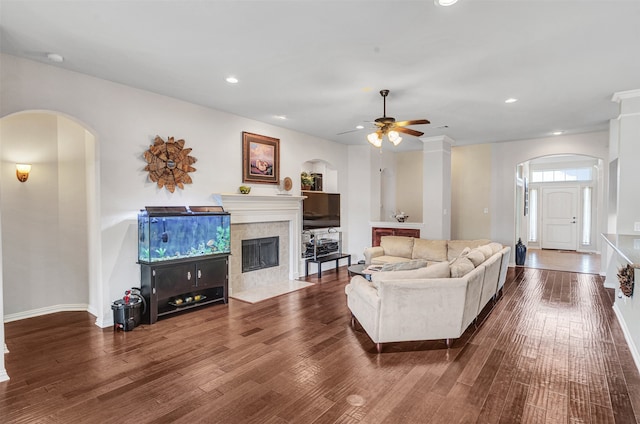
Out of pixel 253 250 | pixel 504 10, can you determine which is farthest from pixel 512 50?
pixel 253 250

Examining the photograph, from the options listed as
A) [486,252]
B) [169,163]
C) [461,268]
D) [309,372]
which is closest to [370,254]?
[486,252]

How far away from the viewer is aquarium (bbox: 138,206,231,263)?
405 cm

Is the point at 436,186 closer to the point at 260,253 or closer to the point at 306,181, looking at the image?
the point at 306,181

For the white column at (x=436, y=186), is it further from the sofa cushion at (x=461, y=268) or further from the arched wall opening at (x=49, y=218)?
the arched wall opening at (x=49, y=218)

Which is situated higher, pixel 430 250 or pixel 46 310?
pixel 430 250

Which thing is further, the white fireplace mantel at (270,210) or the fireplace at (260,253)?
the fireplace at (260,253)

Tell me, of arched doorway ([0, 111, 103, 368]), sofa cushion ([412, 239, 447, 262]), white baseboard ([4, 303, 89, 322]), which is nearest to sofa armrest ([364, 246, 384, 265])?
sofa cushion ([412, 239, 447, 262])

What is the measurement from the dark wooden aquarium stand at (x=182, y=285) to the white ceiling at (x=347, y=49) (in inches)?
88.9

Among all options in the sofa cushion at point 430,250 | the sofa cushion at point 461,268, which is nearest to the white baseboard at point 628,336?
the sofa cushion at point 461,268

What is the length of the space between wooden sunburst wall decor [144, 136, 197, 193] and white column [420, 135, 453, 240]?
484cm

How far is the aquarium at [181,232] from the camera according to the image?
13.3 ft

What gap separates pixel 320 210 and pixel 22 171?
189 inches

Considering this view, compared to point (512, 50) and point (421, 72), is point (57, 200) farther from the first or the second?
point (512, 50)

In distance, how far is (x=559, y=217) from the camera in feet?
33.8
